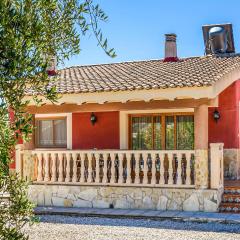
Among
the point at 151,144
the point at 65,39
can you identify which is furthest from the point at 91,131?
the point at 65,39

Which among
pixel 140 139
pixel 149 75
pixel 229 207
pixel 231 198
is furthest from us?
pixel 140 139

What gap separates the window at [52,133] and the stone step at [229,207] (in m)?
6.54

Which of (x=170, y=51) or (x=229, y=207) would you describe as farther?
(x=170, y=51)

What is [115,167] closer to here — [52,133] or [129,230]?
[129,230]

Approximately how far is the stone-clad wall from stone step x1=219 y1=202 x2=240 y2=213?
0.16 meters

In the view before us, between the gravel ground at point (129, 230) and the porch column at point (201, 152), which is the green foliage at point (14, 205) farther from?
the porch column at point (201, 152)

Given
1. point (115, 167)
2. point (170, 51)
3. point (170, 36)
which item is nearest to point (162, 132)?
point (115, 167)

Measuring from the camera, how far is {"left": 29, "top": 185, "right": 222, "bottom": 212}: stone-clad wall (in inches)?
483

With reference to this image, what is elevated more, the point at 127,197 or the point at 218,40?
the point at 218,40

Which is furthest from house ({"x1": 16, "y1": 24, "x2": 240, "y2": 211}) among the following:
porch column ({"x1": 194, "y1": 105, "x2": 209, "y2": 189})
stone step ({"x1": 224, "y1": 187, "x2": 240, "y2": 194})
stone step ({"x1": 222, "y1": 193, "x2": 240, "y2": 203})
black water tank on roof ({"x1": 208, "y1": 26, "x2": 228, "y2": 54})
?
black water tank on roof ({"x1": 208, "y1": 26, "x2": 228, "y2": 54})

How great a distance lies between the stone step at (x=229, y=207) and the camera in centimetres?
1214

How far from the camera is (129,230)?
10.5 meters

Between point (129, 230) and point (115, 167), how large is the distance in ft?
10.8

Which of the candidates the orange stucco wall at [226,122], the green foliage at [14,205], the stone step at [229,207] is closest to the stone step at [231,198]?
the stone step at [229,207]
